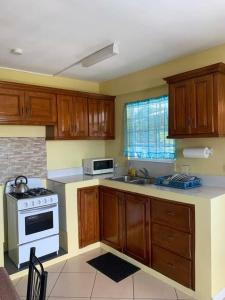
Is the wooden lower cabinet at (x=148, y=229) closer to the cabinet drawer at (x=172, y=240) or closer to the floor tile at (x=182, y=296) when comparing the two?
the cabinet drawer at (x=172, y=240)

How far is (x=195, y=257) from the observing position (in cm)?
228

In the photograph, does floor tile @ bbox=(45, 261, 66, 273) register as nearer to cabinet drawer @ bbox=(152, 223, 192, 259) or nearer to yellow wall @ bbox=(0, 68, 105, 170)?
cabinet drawer @ bbox=(152, 223, 192, 259)

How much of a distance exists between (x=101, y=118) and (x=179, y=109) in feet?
4.82

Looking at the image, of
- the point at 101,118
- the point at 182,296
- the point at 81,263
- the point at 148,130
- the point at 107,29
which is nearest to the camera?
the point at 107,29

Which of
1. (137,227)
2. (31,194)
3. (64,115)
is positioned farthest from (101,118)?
(137,227)

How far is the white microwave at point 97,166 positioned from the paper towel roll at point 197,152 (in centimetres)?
140

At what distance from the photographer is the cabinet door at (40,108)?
306 centimetres

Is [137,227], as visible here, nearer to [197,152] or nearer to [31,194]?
[197,152]

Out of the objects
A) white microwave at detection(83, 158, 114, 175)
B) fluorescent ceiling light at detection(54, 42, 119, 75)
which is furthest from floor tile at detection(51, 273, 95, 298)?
fluorescent ceiling light at detection(54, 42, 119, 75)

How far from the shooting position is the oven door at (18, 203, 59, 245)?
109 inches

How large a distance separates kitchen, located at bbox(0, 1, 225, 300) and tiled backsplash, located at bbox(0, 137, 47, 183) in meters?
0.01

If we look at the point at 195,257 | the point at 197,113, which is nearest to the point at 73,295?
the point at 195,257

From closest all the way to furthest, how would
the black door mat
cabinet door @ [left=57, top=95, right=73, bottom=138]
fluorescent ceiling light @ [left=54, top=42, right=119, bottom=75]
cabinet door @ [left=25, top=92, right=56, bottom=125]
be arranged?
1. fluorescent ceiling light @ [left=54, top=42, right=119, bottom=75]
2. the black door mat
3. cabinet door @ [left=25, top=92, right=56, bottom=125]
4. cabinet door @ [left=57, top=95, right=73, bottom=138]

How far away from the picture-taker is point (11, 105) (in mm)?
2908
